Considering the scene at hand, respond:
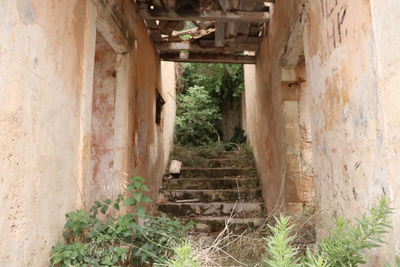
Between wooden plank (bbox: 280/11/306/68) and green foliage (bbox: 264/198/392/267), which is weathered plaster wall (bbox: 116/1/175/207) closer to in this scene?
wooden plank (bbox: 280/11/306/68)

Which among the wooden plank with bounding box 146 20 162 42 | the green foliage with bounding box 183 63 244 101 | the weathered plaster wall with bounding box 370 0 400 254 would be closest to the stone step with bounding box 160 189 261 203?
the wooden plank with bounding box 146 20 162 42

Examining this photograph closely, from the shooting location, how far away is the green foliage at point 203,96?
369 inches

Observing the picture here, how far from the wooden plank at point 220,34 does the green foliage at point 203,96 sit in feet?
12.7

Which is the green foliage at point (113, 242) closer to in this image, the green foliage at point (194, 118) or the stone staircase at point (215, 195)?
the stone staircase at point (215, 195)

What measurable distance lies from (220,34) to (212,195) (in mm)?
2816

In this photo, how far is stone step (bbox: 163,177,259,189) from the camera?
598 cm

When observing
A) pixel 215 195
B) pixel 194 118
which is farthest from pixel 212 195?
pixel 194 118

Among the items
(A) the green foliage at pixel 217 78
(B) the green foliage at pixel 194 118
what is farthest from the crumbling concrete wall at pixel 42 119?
(A) the green foliage at pixel 217 78

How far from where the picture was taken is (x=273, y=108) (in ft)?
15.0

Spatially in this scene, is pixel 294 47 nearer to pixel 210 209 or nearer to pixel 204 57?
pixel 204 57

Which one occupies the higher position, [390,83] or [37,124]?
[390,83]

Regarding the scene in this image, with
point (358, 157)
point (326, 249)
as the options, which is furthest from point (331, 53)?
A: point (326, 249)

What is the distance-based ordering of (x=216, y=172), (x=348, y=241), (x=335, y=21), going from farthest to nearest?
(x=216, y=172), (x=335, y=21), (x=348, y=241)

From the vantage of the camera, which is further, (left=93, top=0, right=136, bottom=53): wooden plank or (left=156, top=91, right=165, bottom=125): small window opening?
(left=156, top=91, right=165, bottom=125): small window opening
